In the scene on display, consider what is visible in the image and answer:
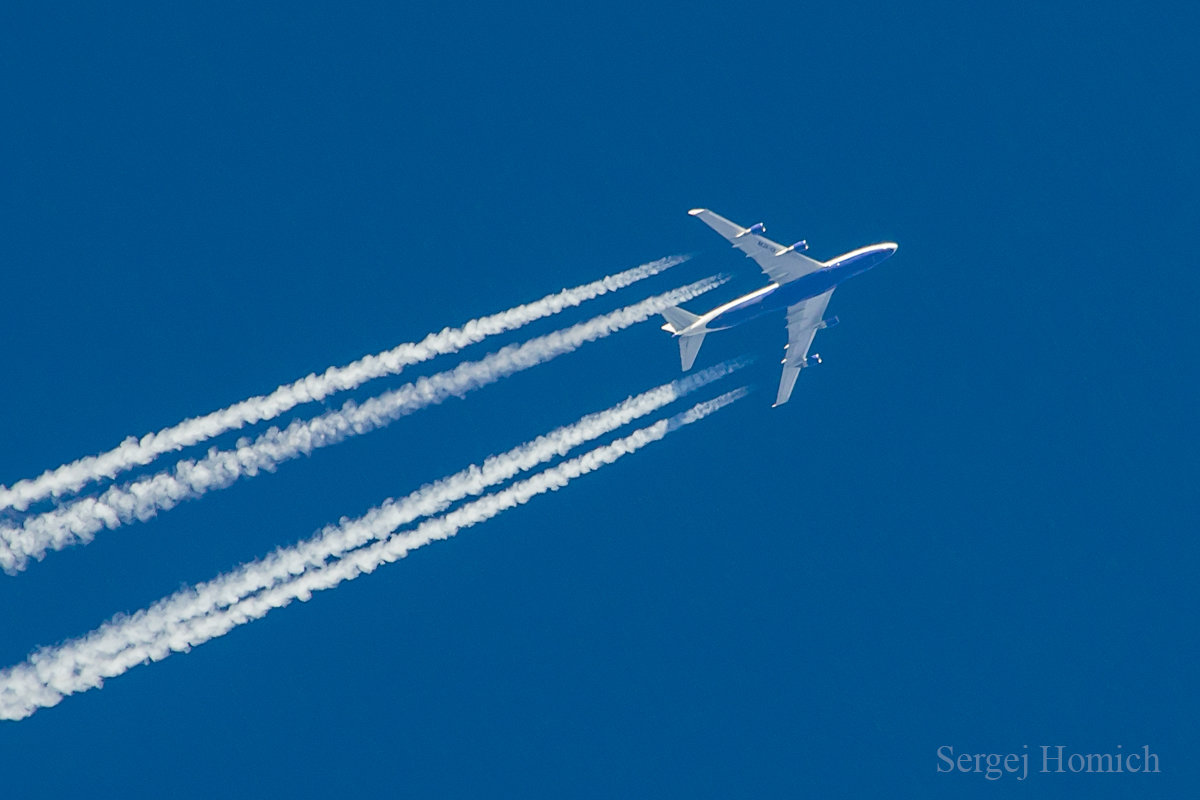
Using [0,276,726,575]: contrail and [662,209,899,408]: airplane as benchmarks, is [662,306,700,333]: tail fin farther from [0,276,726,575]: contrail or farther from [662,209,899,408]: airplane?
[0,276,726,575]: contrail

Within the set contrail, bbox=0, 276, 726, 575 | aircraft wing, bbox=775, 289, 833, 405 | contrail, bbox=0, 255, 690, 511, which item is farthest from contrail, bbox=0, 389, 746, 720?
aircraft wing, bbox=775, 289, 833, 405

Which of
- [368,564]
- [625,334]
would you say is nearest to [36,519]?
[368,564]

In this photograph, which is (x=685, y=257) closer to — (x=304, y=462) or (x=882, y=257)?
(x=882, y=257)

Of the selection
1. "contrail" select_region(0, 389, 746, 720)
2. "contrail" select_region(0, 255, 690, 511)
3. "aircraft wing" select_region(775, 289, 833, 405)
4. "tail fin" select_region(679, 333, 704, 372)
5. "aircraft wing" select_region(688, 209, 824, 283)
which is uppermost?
"aircraft wing" select_region(688, 209, 824, 283)

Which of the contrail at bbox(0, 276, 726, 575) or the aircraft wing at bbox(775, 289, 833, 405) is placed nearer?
the contrail at bbox(0, 276, 726, 575)

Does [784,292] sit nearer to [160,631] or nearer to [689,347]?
[689,347]

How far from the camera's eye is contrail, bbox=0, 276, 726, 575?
70312 mm

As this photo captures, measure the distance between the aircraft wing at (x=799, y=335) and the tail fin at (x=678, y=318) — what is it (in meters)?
7.75

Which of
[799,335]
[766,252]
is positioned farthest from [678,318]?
[799,335]

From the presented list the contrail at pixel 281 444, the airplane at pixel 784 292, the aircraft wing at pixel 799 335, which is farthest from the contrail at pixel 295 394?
the aircraft wing at pixel 799 335

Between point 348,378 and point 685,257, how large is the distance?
22370 mm

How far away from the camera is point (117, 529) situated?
74.1 m

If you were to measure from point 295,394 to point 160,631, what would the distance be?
48.7 ft

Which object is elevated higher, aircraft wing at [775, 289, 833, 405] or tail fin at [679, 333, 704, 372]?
aircraft wing at [775, 289, 833, 405]
